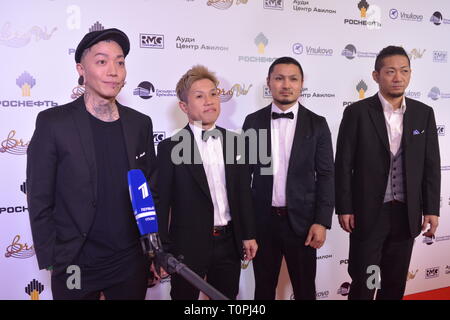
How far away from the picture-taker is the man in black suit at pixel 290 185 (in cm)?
247

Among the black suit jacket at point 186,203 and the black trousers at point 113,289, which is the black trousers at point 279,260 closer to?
the black suit jacket at point 186,203

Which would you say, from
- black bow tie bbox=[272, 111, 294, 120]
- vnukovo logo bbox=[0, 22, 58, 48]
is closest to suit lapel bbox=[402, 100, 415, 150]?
black bow tie bbox=[272, 111, 294, 120]

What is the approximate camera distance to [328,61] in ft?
11.4

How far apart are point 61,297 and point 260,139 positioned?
1495 millimetres

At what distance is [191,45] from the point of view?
9.79ft

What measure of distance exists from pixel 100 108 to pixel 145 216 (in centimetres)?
83

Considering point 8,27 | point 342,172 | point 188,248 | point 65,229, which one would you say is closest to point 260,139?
point 342,172

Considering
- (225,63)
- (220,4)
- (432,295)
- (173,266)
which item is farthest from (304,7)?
(432,295)

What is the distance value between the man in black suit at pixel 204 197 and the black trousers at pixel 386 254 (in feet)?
2.93

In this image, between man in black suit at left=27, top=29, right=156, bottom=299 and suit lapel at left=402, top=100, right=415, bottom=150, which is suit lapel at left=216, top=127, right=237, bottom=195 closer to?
man in black suit at left=27, top=29, right=156, bottom=299

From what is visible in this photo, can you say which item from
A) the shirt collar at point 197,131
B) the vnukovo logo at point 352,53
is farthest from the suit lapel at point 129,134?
the vnukovo logo at point 352,53

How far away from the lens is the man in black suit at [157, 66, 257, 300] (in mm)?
2137

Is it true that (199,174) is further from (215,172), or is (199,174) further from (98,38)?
(98,38)
